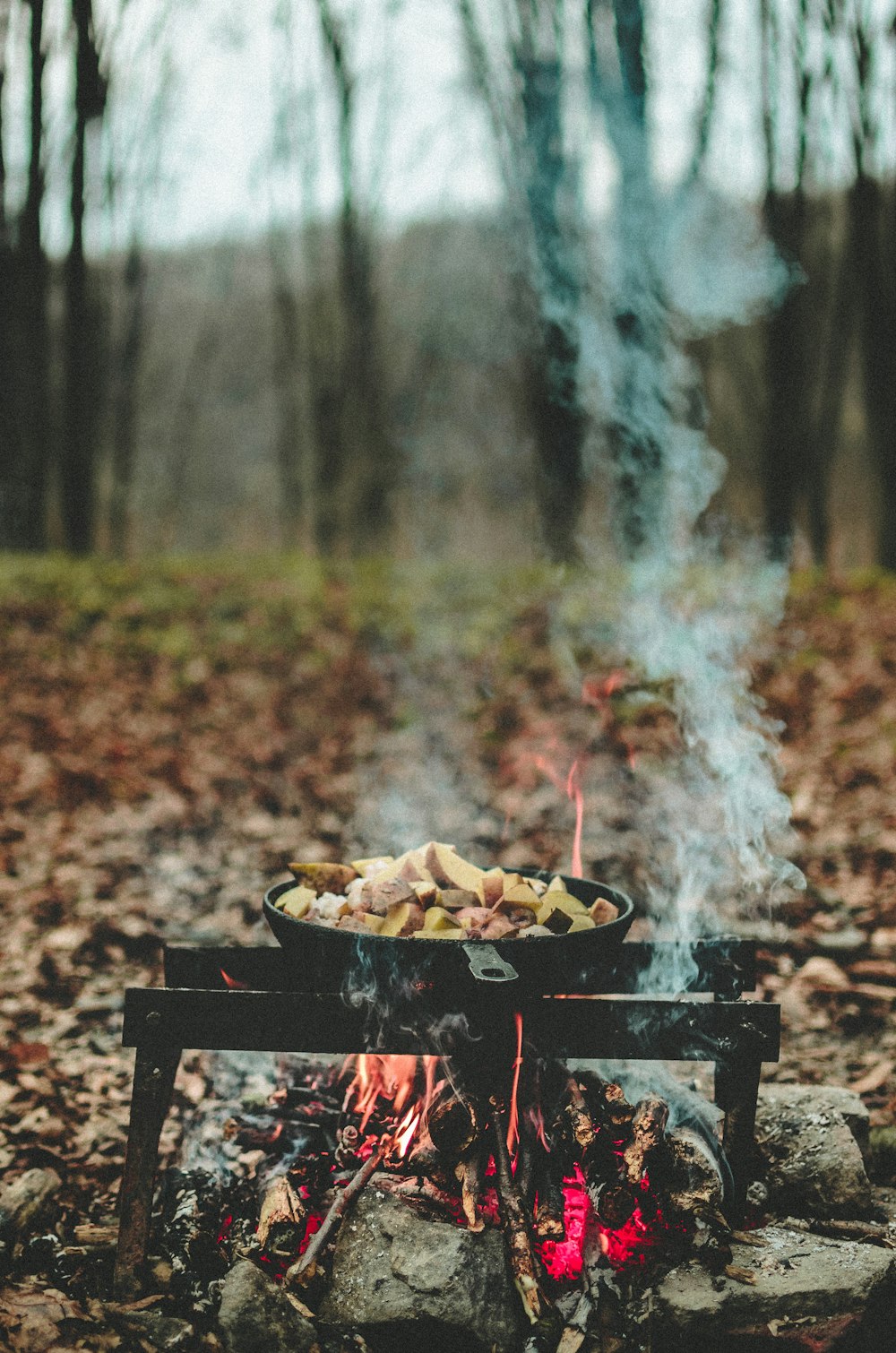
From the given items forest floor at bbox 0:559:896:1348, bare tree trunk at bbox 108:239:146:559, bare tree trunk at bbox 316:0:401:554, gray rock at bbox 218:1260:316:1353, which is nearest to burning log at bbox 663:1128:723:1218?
gray rock at bbox 218:1260:316:1353

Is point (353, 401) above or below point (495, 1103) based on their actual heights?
above

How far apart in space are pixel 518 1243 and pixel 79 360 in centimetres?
1444

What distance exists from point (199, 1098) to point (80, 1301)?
1.16m

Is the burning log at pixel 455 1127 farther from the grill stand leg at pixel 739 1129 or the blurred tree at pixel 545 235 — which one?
the blurred tree at pixel 545 235

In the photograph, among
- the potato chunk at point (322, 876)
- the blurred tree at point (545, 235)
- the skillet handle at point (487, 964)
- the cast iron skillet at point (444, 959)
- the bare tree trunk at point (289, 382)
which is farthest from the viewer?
the bare tree trunk at point (289, 382)

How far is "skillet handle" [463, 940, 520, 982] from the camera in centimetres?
244

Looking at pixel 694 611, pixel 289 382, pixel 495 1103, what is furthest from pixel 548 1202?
pixel 289 382

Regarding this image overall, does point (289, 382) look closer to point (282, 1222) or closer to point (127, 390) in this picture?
point (127, 390)

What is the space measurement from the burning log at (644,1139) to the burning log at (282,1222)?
961 mm

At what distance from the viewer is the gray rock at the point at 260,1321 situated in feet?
8.38

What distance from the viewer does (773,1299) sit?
2543mm

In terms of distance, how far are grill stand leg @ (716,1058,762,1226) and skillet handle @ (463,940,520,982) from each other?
2.87ft

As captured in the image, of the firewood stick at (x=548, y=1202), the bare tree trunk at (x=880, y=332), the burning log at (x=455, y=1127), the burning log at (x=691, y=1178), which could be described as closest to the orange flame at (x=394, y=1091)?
the burning log at (x=455, y=1127)

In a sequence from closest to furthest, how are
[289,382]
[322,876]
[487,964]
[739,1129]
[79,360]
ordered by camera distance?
[487,964] → [739,1129] → [322,876] → [79,360] → [289,382]
